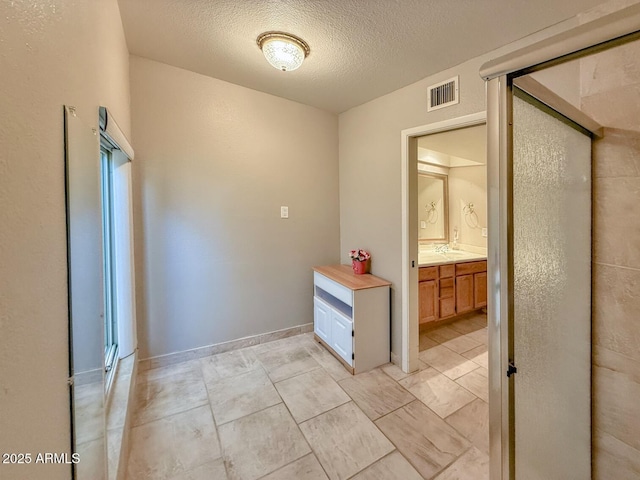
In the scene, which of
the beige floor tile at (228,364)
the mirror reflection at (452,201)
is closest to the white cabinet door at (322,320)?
the beige floor tile at (228,364)

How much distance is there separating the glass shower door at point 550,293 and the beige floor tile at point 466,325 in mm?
1992

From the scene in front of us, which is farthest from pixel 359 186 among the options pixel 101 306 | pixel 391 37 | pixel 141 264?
pixel 101 306

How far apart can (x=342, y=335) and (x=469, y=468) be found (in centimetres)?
116

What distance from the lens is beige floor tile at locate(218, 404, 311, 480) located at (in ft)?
4.59

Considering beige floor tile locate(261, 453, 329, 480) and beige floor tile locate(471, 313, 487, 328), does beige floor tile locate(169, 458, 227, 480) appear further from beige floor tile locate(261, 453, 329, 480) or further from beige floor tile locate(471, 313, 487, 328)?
beige floor tile locate(471, 313, 487, 328)

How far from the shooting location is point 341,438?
1.58 meters

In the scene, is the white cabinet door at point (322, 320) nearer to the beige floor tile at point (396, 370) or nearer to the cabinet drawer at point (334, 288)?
the cabinet drawer at point (334, 288)

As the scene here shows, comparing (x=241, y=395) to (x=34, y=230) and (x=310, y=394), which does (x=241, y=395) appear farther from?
(x=34, y=230)

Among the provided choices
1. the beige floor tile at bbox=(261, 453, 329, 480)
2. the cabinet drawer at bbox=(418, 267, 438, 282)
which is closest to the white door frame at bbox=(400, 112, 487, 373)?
the cabinet drawer at bbox=(418, 267, 438, 282)

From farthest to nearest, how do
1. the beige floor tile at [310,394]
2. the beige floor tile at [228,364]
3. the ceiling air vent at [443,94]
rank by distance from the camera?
the beige floor tile at [228,364], the ceiling air vent at [443,94], the beige floor tile at [310,394]

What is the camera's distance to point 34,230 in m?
0.57

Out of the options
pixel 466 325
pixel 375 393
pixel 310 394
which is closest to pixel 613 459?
pixel 375 393

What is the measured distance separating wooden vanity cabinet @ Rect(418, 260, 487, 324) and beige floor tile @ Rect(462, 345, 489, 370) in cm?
48

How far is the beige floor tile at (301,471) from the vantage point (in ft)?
4.42
